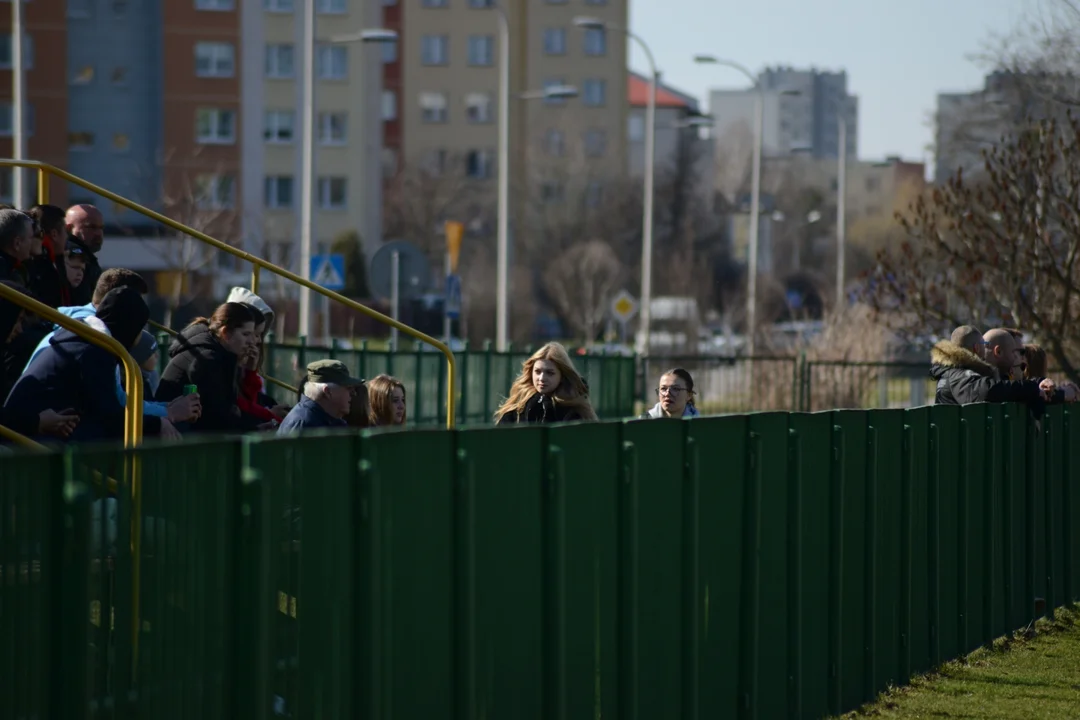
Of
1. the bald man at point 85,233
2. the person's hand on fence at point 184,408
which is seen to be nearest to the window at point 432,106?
the bald man at point 85,233

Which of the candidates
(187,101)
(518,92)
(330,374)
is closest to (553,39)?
(518,92)

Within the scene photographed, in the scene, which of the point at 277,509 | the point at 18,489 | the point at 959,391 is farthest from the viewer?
the point at 959,391

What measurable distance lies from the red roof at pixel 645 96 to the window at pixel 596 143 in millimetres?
21247

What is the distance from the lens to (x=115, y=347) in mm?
6672

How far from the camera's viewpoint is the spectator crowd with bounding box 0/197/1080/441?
7.35 metres

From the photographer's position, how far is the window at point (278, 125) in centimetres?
7744

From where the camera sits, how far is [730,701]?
789 centimetres

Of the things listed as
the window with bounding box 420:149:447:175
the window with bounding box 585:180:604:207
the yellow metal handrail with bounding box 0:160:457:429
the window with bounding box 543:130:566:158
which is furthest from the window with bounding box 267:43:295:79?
the yellow metal handrail with bounding box 0:160:457:429

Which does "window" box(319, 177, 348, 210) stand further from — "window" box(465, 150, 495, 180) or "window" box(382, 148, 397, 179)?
"window" box(465, 150, 495, 180)

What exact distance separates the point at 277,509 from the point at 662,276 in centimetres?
6720

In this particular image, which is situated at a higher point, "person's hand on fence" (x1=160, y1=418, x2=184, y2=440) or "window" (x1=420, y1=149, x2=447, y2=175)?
"window" (x1=420, y1=149, x2=447, y2=175)

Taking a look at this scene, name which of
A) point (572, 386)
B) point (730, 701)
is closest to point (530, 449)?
point (730, 701)

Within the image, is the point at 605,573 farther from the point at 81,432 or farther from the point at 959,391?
the point at 959,391

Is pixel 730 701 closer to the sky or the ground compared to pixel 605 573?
closer to the ground
